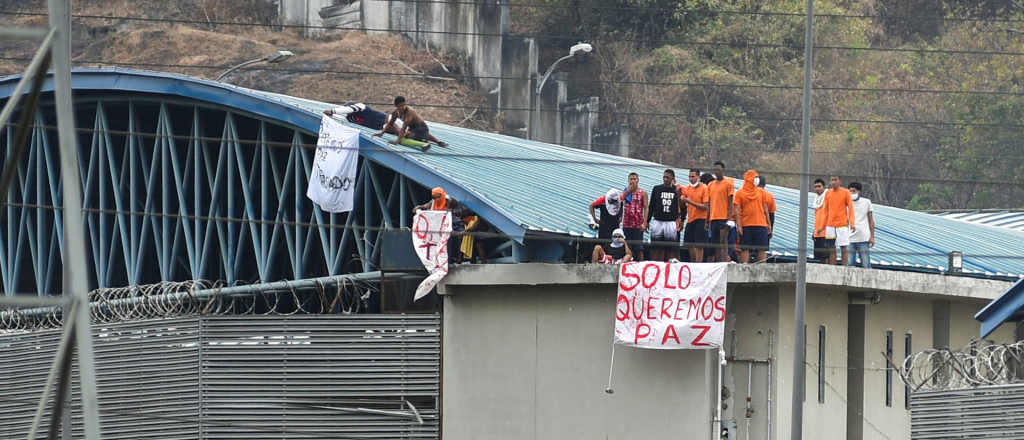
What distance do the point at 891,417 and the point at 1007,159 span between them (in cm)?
3308

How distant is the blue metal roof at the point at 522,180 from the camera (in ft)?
75.6

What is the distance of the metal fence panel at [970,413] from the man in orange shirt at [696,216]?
6.37 meters

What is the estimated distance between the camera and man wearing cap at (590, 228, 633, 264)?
72.9 ft

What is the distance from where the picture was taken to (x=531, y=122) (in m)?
55.7

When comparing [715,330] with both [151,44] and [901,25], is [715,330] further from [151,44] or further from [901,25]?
[901,25]

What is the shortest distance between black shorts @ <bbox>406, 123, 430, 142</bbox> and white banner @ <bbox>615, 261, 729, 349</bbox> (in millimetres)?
4799

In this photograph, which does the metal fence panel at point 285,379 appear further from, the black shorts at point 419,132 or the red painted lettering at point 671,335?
the red painted lettering at point 671,335

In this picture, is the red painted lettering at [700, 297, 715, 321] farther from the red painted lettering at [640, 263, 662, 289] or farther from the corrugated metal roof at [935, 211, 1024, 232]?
the corrugated metal roof at [935, 211, 1024, 232]

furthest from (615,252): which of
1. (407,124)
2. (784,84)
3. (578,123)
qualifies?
(784,84)

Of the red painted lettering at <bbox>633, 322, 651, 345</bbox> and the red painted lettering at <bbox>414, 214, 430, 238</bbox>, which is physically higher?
the red painted lettering at <bbox>414, 214, 430, 238</bbox>

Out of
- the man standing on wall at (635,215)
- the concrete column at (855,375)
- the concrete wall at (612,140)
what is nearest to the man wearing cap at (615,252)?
the man standing on wall at (635,215)

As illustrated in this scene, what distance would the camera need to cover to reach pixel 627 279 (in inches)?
858

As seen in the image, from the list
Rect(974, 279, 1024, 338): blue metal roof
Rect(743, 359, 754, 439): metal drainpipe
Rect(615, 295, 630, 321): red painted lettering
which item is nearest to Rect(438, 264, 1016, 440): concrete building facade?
Rect(743, 359, 754, 439): metal drainpipe

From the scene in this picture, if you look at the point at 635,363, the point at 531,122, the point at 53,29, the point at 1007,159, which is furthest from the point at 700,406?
the point at 1007,159
